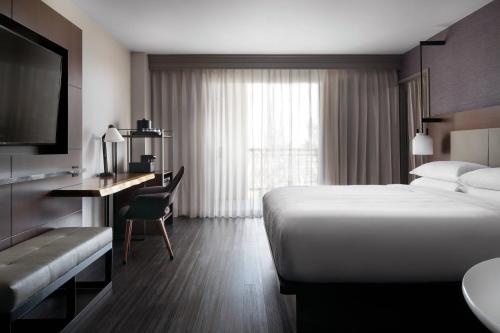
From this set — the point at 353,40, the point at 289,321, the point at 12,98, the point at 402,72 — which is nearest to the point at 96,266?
the point at 12,98

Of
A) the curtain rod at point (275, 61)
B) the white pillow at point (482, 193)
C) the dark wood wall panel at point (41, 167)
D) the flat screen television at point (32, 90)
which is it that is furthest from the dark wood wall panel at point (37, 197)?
the white pillow at point (482, 193)

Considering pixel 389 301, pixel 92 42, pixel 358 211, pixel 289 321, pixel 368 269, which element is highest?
pixel 92 42

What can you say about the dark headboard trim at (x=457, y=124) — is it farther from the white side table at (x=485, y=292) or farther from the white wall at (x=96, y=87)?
the white wall at (x=96, y=87)

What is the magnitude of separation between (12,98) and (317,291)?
6.64ft

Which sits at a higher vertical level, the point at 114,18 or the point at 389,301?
the point at 114,18

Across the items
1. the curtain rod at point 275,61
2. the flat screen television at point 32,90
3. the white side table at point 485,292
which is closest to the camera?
the white side table at point 485,292

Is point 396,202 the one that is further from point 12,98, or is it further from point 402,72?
point 402,72

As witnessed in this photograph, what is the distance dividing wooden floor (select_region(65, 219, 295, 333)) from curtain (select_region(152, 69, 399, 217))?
143 centimetres

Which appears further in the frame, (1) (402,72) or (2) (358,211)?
(1) (402,72)

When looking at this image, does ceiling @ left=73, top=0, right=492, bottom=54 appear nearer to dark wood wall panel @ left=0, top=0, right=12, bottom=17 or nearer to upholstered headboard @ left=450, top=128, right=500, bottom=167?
upholstered headboard @ left=450, top=128, right=500, bottom=167

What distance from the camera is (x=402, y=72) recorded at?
5258 millimetres

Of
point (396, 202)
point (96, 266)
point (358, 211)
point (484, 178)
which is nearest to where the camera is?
point (358, 211)

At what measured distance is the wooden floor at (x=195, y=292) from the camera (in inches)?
82.0

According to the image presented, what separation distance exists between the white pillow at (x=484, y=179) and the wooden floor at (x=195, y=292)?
5.40 ft
